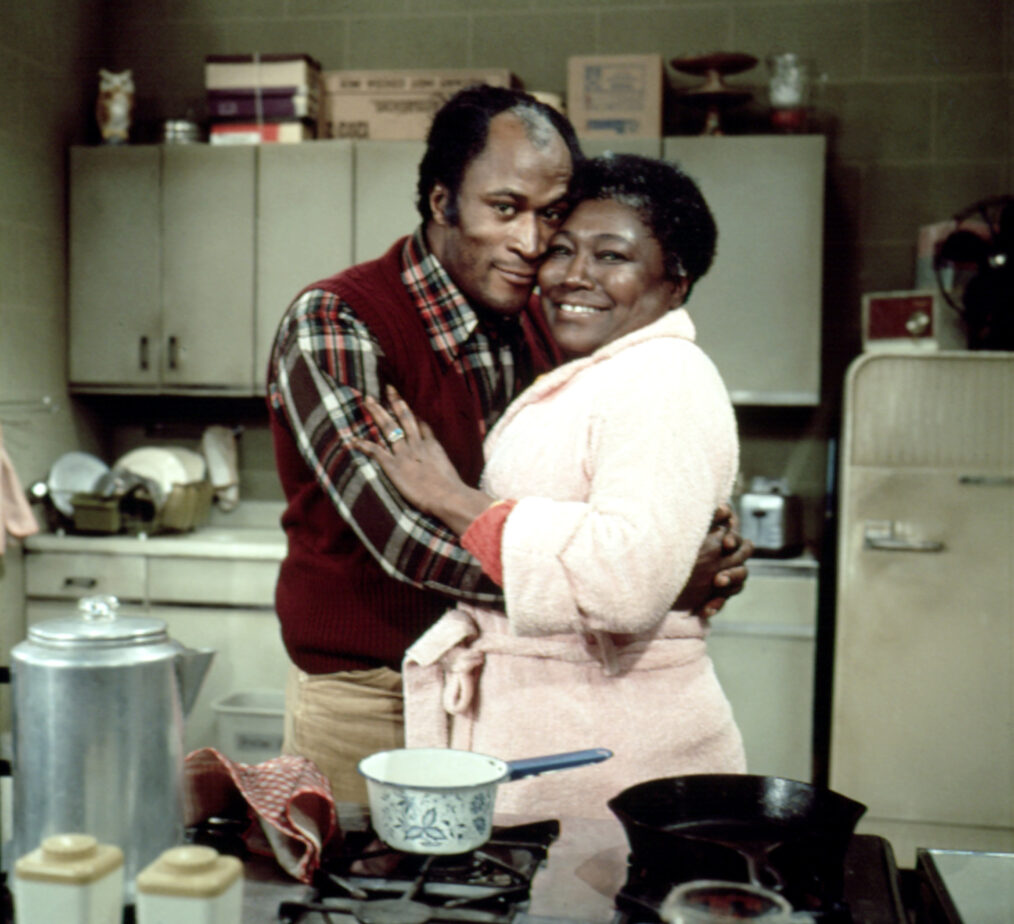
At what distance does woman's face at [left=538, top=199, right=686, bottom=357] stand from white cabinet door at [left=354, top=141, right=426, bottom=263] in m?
2.10

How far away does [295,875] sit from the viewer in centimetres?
102

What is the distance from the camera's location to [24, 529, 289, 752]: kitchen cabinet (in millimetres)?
3516

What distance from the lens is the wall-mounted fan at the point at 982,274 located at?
10.7 feet

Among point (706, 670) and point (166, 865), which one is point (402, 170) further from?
point (166, 865)

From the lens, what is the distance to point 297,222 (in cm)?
376

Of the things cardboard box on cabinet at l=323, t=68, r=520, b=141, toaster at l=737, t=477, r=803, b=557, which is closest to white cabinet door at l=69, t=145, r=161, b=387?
cardboard box on cabinet at l=323, t=68, r=520, b=141

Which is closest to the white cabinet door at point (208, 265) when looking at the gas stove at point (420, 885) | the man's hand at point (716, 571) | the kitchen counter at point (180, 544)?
the kitchen counter at point (180, 544)

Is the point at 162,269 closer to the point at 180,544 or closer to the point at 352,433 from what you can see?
the point at 180,544

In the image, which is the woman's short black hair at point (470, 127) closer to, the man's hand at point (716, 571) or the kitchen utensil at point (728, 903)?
the man's hand at point (716, 571)

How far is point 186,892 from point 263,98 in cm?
337

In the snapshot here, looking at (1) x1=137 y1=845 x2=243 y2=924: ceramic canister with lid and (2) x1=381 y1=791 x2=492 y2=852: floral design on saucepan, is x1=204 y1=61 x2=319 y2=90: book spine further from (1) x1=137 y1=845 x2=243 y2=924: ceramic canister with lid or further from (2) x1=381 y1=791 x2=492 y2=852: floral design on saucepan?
(1) x1=137 y1=845 x2=243 y2=924: ceramic canister with lid

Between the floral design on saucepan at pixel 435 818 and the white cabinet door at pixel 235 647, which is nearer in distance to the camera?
the floral design on saucepan at pixel 435 818

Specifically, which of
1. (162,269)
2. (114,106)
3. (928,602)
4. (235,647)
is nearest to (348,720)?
(235,647)

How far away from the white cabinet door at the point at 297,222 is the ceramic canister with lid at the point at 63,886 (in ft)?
10.1
